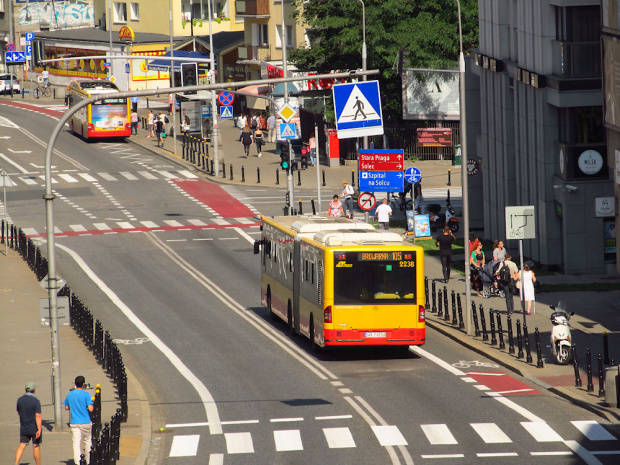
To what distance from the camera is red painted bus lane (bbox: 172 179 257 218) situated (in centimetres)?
5512

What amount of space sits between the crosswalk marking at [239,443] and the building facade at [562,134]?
58.9 ft

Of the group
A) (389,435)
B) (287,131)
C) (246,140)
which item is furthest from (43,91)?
(389,435)

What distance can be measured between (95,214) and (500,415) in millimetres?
34753

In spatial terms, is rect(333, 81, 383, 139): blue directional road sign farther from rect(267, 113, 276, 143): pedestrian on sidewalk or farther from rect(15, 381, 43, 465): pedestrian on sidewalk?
rect(267, 113, 276, 143): pedestrian on sidewalk

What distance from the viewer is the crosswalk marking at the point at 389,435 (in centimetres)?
2128

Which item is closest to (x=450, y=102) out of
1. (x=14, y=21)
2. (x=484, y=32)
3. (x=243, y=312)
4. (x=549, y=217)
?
(x=484, y=32)

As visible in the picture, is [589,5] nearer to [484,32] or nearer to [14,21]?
[484,32]

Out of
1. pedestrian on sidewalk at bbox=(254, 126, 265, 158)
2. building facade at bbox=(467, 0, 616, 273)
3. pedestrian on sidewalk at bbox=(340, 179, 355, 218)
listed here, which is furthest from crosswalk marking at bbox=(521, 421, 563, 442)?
pedestrian on sidewalk at bbox=(254, 126, 265, 158)

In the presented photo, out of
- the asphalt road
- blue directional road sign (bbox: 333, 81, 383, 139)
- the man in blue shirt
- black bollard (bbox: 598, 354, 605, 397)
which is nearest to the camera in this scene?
the man in blue shirt

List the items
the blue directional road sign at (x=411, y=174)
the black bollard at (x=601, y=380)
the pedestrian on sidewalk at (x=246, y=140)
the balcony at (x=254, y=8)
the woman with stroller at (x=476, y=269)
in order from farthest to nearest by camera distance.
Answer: the balcony at (x=254, y=8) → the pedestrian on sidewalk at (x=246, y=140) → the blue directional road sign at (x=411, y=174) → the woman with stroller at (x=476, y=269) → the black bollard at (x=601, y=380)

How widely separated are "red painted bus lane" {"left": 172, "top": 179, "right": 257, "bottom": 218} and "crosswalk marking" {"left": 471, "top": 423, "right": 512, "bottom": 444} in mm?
32672

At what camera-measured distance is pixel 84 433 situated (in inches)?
799

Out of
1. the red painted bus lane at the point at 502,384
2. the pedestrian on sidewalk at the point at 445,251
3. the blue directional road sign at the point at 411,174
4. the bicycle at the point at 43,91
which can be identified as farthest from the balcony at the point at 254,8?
the red painted bus lane at the point at 502,384

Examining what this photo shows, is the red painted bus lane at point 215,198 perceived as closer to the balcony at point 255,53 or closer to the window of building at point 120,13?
the balcony at point 255,53
